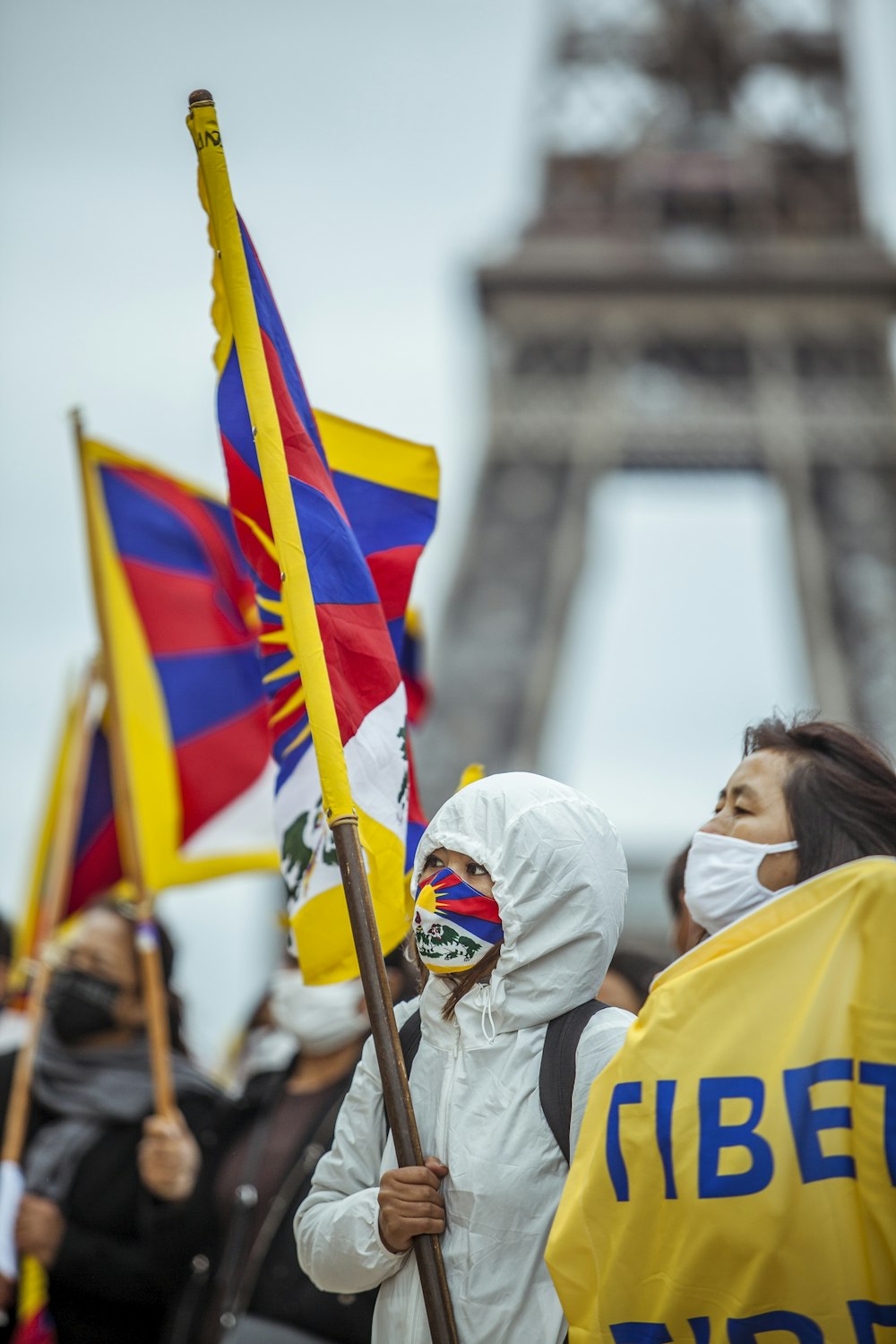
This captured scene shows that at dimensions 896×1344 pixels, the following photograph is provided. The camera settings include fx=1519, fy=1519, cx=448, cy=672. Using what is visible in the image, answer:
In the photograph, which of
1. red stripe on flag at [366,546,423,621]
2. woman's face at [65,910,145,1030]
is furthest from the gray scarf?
red stripe on flag at [366,546,423,621]

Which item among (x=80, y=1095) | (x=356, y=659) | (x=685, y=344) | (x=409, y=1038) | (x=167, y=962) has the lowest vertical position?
(x=80, y=1095)

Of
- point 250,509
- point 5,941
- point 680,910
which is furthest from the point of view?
point 5,941

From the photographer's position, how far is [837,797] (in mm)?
2729

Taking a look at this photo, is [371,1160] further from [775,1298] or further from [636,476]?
[636,476]

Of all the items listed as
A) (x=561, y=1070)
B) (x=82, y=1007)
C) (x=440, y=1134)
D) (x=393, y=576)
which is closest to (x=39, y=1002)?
(x=82, y=1007)

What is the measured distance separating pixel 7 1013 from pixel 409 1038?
4207 millimetres

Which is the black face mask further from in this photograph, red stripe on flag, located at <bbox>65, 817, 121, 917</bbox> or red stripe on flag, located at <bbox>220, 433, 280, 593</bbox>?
red stripe on flag, located at <bbox>220, 433, 280, 593</bbox>

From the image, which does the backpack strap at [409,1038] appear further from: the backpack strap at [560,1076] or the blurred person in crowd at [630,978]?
the blurred person in crowd at [630,978]

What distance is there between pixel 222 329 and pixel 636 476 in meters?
20.5

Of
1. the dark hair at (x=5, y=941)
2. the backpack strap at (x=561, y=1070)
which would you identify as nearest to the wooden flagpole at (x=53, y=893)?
the dark hair at (x=5, y=941)

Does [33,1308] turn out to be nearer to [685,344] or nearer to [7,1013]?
[7,1013]

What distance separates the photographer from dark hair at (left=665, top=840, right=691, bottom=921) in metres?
3.71

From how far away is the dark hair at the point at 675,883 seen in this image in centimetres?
371

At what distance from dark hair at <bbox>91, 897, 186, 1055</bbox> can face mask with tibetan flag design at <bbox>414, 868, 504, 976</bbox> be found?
8.75 feet
